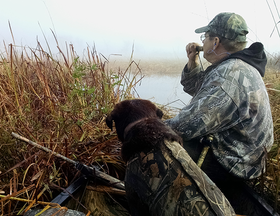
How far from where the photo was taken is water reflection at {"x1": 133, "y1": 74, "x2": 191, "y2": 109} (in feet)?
10.9

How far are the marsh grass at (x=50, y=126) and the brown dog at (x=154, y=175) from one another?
64 cm

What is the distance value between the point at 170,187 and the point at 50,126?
151 centimetres

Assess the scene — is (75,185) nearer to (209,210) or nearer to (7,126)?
(7,126)

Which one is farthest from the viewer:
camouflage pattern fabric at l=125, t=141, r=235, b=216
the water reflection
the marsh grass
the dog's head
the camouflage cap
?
the water reflection

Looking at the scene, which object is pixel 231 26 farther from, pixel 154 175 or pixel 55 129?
pixel 55 129

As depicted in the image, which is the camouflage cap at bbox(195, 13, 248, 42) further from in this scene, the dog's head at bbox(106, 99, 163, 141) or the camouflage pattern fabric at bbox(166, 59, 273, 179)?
the dog's head at bbox(106, 99, 163, 141)

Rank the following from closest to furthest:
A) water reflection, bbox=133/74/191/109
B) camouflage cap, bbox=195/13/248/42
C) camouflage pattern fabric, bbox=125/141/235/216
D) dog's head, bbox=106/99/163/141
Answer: camouflage pattern fabric, bbox=125/141/235/216
dog's head, bbox=106/99/163/141
camouflage cap, bbox=195/13/248/42
water reflection, bbox=133/74/191/109

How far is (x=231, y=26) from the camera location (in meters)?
1.63

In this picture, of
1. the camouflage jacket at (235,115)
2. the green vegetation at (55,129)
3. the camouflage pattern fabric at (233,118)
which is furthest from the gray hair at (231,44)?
the green vegetation at (55,129)

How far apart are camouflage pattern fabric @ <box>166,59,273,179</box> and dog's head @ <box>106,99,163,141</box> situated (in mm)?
261

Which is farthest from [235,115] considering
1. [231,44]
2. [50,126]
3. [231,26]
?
[50,126]

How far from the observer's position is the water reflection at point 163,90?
10.9ft

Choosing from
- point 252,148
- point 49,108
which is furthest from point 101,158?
point 252,148

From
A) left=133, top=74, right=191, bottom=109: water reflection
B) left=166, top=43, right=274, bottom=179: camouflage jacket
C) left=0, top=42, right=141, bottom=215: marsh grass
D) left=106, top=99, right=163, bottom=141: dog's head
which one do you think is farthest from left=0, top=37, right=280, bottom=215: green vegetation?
left=106, top=99, right=163, bottom=141: dog's head
